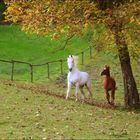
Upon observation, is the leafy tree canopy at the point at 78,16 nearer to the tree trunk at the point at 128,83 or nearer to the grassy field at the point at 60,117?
the tree trunk at the point at 128,83

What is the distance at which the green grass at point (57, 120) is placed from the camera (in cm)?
1394

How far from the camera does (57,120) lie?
16438 millimetres

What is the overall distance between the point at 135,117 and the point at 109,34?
3776 millimetres

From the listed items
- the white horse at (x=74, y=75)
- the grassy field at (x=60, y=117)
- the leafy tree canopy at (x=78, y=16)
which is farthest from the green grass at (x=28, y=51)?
the leafy tree canopy at (x=78, y=16)

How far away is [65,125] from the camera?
15.6 m

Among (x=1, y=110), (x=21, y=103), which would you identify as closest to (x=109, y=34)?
(x=21, y=103)

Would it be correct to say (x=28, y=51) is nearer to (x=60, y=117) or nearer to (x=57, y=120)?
(x=60, y=117)

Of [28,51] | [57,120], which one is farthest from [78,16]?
[28,51]

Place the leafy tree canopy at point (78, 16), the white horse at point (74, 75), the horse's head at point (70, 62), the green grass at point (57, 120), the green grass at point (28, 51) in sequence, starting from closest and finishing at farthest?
the green grass at point (57, 120) < the leafy tree canopy at point (78, 16) < the horse's head at point (70, 62) < the white horse at point (74, 75) < the green grass at point (28, 51)

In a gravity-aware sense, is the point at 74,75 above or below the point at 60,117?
above

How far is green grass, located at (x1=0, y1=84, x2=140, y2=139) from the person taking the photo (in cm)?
1394


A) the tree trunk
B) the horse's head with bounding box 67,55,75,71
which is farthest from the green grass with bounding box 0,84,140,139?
the horse's head with bounding box 67,55,75,71

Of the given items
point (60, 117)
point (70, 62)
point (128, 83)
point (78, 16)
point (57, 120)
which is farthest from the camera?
point (128, 83)

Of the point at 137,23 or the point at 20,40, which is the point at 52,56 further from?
the point at 137,23
